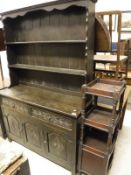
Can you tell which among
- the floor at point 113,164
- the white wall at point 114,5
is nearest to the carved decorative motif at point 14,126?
the floor at point 113,164

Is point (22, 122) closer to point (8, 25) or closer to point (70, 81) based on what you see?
point (70, 81)

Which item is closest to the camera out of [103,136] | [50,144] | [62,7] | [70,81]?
[62,7]

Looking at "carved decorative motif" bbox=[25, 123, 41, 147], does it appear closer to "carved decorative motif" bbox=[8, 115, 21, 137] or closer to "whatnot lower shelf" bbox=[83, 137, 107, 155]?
"carved decorative motif" bbox=[8, 115, 21, 137]

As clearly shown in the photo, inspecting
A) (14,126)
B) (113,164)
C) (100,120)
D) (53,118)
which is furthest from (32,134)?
(113,164)

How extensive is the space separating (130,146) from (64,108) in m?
1.40

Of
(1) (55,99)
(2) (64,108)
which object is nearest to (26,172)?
(2) (64,108)

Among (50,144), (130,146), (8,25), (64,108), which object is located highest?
(8,25)

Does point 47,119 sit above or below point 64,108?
below

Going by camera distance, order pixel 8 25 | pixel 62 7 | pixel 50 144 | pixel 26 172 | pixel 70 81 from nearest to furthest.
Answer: pixel 26 172 → pixel 62 7 → pixel 50 144 → pixel 70 81 → pixel 8 25

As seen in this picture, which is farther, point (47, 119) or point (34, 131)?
point (34, 131)

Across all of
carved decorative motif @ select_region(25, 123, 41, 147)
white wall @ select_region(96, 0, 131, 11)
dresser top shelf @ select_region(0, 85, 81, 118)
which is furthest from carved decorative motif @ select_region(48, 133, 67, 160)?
white wall @ select_region(96, 0, 131, 11)

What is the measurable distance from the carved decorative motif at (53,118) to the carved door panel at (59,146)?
16 centimetres

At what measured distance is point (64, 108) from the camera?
161 cm

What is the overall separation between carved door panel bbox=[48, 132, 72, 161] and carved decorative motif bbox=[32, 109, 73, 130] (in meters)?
0.16
